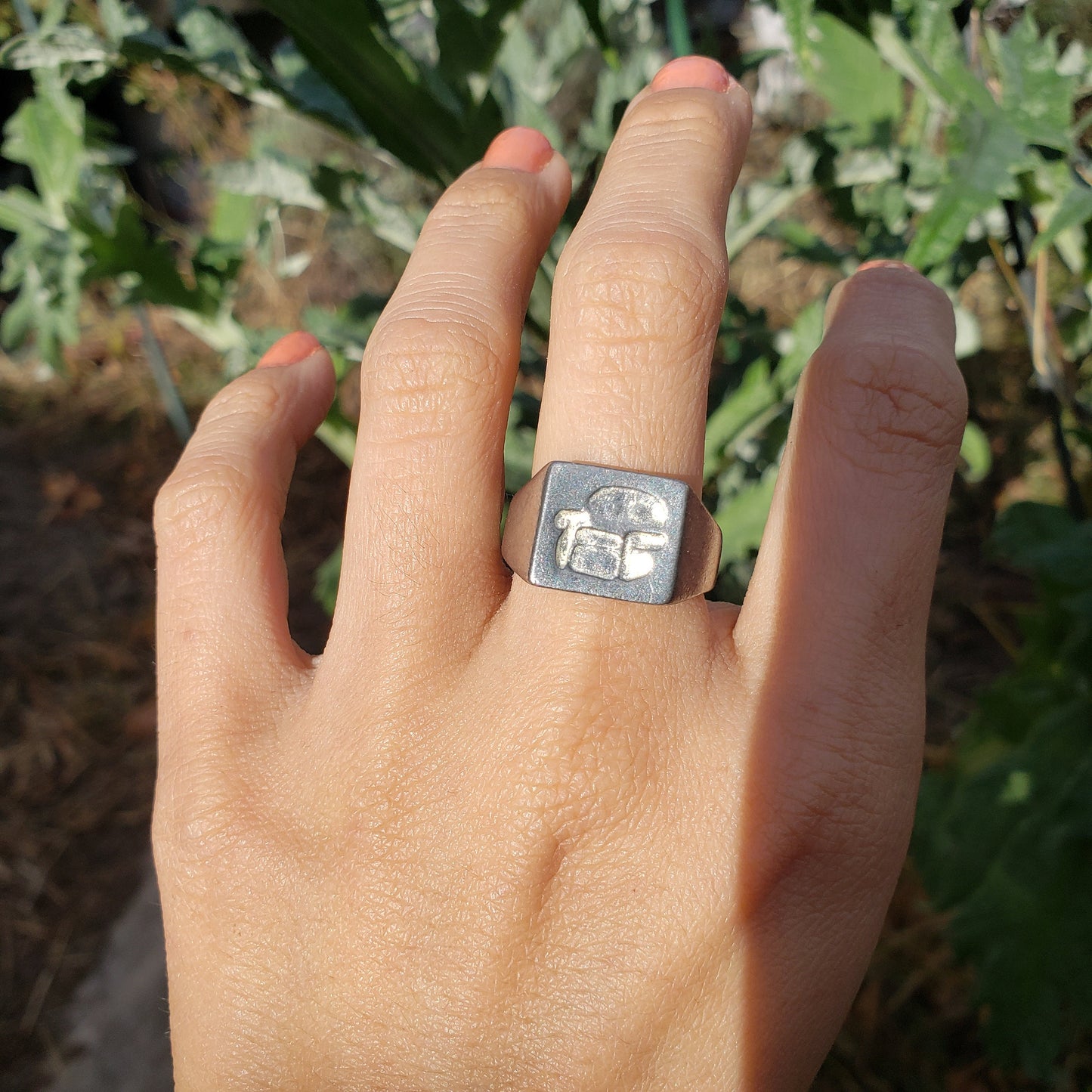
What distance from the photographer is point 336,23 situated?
1.06 meters

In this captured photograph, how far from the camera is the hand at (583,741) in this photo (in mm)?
809

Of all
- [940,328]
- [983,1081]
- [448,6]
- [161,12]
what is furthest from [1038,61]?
[161,12]

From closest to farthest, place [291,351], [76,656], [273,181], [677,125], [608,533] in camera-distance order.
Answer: [608,533], [677,125], [291,351], [273,181], [76,656]

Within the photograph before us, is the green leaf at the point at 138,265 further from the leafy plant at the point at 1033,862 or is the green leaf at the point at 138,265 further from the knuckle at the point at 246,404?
the leafy plant at the point at 1033,862

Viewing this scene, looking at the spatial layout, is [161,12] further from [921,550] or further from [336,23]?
[921,550]

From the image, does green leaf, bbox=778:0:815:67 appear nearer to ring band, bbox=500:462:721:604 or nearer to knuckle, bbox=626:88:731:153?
knuckle, bbox=626:88:731:153

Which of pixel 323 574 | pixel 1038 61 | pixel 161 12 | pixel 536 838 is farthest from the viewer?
pixel 161 12

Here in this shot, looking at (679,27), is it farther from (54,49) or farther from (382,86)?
(54,49)

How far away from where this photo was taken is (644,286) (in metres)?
0.83

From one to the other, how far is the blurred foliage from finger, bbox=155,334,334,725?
1.38 ft

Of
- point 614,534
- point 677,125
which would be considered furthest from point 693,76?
point 614,534

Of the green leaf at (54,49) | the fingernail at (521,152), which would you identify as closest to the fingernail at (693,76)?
the fingernail at (521,152)

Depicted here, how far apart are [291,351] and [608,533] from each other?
1.85 feet

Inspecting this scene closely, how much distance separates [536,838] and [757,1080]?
30 cm
